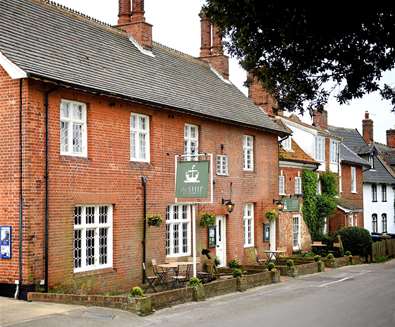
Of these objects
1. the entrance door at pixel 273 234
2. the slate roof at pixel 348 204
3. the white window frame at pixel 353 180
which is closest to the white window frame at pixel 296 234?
the entrance door at pixel 273 234

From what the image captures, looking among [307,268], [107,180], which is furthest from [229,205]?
[107,180]

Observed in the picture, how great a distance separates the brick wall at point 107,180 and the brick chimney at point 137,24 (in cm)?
457

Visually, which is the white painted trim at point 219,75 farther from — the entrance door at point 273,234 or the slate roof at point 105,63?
the entrance door at point 273,234

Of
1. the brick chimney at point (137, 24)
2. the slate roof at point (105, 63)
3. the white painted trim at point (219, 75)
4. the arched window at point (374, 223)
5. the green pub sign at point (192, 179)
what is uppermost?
the brick chimney at point (137, 24)

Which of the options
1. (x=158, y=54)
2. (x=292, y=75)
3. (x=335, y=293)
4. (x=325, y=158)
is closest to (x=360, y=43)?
(x=292, y=75)

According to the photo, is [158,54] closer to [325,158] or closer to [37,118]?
[37,118]

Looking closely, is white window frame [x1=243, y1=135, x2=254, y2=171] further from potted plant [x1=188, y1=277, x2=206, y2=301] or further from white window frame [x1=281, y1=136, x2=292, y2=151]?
potted plant [x1=188, y1=277, x2=206, y2=301]

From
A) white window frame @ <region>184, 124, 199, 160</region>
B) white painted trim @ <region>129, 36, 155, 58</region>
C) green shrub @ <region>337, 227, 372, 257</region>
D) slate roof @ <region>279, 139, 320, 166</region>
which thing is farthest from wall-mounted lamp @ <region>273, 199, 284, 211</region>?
white painted trim @ <region>129, 36, 155, 58</region>

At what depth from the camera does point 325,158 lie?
1641 inches

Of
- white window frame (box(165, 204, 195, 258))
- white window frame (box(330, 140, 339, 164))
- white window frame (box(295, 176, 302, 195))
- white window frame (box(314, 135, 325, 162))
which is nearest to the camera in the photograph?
white window frame (box(165, 204, 195, 258))

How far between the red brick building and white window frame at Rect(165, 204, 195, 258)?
0.05 metres

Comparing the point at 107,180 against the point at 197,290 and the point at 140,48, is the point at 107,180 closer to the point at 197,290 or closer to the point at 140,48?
the point at 197,290

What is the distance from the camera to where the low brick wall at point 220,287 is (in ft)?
66.2

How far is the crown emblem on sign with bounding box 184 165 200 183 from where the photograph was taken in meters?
20.2
